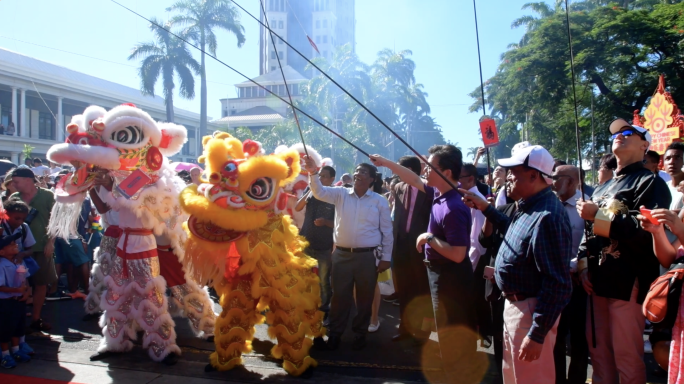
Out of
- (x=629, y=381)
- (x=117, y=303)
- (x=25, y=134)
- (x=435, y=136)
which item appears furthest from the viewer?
(x=435, y=136)

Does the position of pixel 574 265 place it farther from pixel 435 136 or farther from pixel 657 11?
pixel 435 136

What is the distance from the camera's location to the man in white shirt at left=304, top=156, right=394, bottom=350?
484cm

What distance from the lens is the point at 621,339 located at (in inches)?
121

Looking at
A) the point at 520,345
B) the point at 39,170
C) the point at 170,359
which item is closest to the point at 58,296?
the point at 170,359

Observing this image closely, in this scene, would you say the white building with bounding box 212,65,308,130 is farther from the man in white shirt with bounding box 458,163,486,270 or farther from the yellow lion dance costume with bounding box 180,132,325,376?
the yellow lion dance costume with bounding box 180,132,325,376

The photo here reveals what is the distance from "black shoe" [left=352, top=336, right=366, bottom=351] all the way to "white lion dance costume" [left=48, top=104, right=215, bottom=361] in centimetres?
173

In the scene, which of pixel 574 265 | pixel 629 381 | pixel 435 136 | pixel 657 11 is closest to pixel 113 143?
pixel 574 265

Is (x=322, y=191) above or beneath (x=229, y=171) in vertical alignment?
beneath

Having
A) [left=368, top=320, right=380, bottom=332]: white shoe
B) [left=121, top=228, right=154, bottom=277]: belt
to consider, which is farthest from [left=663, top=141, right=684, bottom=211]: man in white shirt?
[left=121, top=228, right=154, bottom=277]: belt

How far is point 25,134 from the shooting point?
29469 millimetres

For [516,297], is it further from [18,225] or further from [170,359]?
[18,225]

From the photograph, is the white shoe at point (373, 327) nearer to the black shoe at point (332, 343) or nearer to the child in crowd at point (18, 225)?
the black shoe at point (332, 343)

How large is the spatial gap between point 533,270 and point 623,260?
34.5 inches

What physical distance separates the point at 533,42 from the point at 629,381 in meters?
20.5
